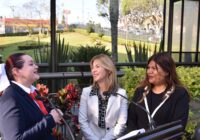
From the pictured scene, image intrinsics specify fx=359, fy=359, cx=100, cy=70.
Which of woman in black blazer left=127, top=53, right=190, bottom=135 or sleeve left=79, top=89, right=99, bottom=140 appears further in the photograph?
sleeve left=79, top=89, right=99, bottom=140

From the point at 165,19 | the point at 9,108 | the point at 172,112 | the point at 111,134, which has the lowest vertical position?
the point at 111,134

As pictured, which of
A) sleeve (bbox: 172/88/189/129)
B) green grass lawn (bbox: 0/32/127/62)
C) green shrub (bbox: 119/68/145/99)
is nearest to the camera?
sleeve (bbox: 172/88/189/129)

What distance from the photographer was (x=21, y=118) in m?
2.47

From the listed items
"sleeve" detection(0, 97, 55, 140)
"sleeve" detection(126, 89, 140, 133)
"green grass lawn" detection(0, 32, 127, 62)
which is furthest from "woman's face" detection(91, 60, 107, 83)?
"green grass lawn" detection(0, 32, 127, 62)

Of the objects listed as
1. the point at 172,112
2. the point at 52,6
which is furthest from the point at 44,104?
the point at 52,6

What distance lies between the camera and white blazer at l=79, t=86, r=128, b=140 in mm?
3477

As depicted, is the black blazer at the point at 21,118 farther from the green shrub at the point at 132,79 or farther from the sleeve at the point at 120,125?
the green shrub at the point at 132,79

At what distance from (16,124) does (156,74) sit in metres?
1.52

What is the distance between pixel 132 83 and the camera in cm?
477

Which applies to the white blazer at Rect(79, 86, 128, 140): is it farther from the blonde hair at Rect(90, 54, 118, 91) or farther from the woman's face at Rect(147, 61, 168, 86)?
the woman's face at Rect(147, 61, 168, 86)

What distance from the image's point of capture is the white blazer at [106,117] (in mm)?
3477

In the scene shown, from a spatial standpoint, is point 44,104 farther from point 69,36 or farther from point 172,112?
point 69,36

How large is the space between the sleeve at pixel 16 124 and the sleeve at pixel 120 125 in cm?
103

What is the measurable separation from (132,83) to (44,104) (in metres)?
2.10
